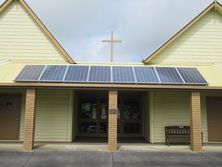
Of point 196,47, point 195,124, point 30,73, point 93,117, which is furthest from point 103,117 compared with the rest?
point 195,124

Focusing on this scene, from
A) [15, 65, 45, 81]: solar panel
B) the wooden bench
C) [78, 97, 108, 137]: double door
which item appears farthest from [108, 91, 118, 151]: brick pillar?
[78, 97, 108, 137]: double door

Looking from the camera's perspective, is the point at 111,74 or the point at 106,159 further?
the point at 111,74

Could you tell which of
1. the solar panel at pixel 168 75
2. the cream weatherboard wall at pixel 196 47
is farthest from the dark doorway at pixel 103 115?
the solar panel at pixel 168 75

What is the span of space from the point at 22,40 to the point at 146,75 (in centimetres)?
717

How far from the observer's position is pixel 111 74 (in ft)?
48.4

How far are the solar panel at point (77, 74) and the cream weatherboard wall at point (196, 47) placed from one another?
3917 millimetres

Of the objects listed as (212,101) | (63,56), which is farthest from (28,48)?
(212,101)

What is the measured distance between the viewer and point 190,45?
17344 millimetres

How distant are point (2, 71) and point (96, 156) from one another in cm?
658

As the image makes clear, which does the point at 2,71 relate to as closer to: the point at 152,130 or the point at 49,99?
the point at 49,99

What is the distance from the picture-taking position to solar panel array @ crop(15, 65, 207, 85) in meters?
A: 14.1

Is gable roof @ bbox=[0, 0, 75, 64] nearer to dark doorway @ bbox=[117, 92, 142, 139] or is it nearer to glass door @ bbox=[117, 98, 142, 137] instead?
dark doorway @ bbox=[117, 92, 142, 139]

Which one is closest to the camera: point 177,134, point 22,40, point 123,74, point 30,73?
point 30,73

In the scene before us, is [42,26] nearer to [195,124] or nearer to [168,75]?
[168,75]
